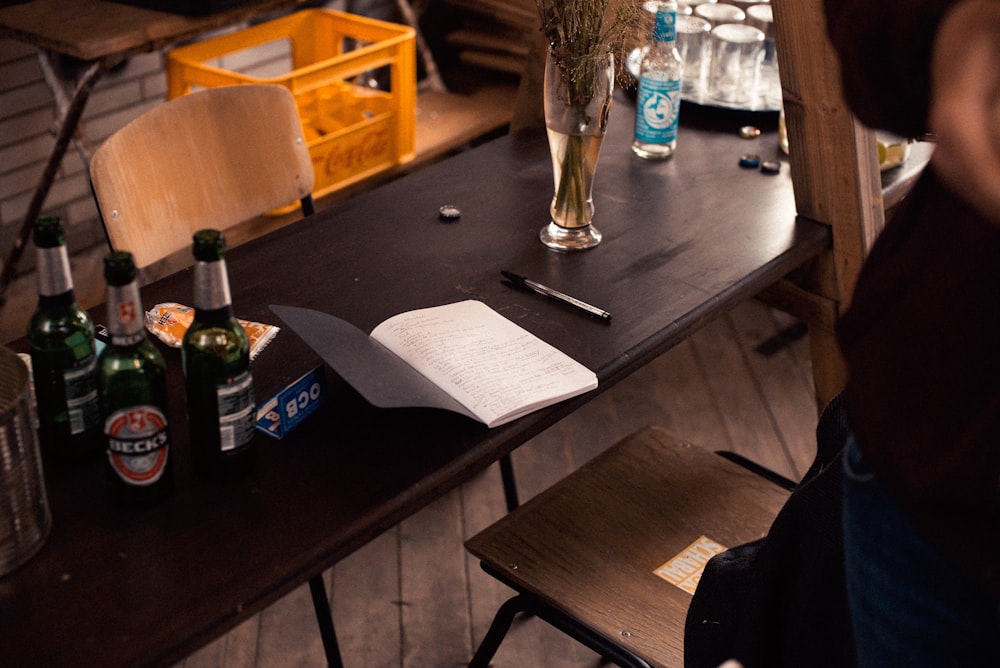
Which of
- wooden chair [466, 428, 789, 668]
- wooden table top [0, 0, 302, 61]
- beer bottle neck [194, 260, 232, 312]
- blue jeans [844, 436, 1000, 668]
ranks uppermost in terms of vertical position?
beer bottle neck [194, 260, 232, 312]

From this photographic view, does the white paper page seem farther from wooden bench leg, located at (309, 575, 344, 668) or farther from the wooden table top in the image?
the wooden table top

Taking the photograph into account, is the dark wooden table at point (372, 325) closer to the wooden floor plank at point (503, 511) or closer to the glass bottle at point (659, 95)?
the glass bottle at point (659, 95)

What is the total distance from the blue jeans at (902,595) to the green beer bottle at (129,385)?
639mm

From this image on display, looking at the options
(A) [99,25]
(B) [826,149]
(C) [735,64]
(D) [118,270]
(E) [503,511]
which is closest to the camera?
(D) [118,270]

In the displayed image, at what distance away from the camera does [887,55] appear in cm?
91

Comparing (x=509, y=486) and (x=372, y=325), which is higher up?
(x=372, y=325)

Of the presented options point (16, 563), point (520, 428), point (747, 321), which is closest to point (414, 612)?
point (520, 428)

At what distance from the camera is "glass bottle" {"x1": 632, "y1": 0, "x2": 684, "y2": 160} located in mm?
1868

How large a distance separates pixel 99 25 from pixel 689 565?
6.26ft

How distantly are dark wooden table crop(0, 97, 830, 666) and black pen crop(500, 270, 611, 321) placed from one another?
0.06 ft

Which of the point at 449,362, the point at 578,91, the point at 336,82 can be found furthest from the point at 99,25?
the point at 449,362

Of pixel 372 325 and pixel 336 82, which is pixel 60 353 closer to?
pixel 372 325

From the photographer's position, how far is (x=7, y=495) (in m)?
0.97

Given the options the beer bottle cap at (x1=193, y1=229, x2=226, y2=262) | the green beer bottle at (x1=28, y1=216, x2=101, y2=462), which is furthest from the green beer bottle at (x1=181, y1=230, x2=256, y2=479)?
the green beer bottle at (x1=28, y1=216, x2=101, y2=462)
